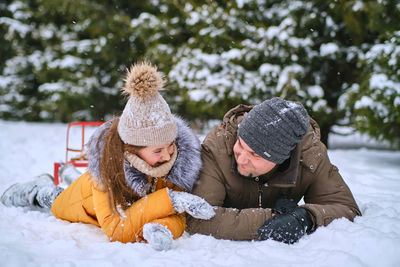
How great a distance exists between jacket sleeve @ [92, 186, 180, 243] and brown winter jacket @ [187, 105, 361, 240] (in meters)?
0.24

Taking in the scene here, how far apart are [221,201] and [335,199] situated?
801 mm

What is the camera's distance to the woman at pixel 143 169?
202cm

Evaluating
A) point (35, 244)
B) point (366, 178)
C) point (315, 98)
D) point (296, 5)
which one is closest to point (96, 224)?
point (35, 244)

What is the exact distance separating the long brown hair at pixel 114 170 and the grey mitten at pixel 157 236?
0.29 meters

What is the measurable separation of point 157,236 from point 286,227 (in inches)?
30.7

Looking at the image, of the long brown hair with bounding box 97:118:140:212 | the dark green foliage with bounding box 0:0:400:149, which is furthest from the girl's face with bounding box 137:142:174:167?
the dark green foliage with bounding box 0:0:400:149

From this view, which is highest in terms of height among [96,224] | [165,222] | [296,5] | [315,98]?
[296,5]

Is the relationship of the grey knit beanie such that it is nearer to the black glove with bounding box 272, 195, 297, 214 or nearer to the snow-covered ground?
the black glove with bounding box 272, 195, 297, 214

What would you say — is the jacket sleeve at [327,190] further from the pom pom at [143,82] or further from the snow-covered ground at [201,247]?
the pom pom at [143,82]

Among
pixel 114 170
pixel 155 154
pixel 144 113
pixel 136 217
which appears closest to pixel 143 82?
pixel 144 113

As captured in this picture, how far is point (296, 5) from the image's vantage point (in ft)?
17.0

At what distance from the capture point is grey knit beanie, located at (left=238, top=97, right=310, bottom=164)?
2008mm

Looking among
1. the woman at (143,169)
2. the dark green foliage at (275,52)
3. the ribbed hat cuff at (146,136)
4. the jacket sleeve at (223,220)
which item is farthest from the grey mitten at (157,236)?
the dark green foliage at (275,52)

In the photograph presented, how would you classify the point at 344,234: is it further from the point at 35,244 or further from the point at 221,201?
the point at 35,244
